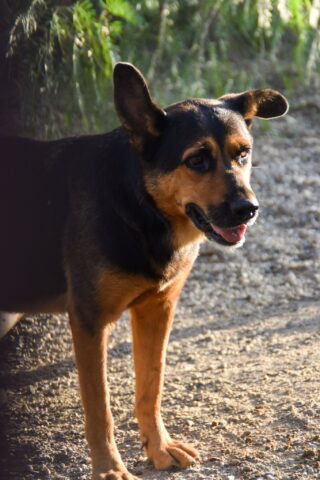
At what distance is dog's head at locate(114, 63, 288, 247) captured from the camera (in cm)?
505

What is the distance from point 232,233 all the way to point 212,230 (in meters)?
0.10

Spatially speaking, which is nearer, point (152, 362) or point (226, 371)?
point (152, 362)

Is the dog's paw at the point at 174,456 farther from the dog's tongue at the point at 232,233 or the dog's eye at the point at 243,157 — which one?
the dog's eye at the point at 243,157

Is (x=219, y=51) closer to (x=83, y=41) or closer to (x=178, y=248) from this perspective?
(x=83, y=41)

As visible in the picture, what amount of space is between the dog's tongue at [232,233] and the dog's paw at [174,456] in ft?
3.75

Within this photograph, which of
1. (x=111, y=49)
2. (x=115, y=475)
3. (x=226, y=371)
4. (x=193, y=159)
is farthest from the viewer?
(x=111, y=49)

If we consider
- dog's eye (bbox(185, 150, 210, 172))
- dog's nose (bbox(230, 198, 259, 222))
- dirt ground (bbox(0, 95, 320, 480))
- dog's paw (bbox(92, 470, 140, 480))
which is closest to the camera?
dog's nose (bbox(230, 198, 259, 222))

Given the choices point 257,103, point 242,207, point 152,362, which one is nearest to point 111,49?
point 257,103

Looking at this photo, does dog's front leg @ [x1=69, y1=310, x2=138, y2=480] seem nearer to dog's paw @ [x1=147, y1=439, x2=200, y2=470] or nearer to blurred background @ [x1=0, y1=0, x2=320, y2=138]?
dog's paw @ [x1=147, y1=439, x2=200, y2=470]

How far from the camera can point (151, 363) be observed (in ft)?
18.8

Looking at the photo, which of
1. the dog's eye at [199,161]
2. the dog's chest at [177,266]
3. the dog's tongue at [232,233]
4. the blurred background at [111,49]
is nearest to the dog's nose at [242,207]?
the dog's tongue at [232,233]

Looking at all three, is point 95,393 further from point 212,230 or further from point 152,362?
point 212,230

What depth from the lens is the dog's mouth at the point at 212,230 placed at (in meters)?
5.14

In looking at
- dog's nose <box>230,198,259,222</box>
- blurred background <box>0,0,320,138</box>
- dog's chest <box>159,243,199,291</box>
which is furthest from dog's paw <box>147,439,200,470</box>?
blurred background <box>0,0,320,138</box>
